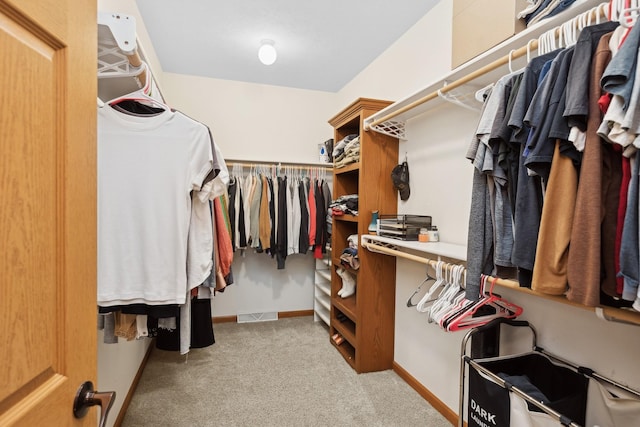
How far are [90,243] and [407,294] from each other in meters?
2.12

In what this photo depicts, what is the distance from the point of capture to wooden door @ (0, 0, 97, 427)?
1.57 ft

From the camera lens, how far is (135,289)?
1254mm

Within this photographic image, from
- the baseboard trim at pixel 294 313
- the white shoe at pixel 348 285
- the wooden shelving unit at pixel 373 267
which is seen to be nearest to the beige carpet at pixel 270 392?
the wooden shelving unit at pixel 373 267

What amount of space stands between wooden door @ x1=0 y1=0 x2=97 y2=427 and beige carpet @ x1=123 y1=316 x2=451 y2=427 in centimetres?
157

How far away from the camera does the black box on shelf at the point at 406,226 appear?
2006 mm

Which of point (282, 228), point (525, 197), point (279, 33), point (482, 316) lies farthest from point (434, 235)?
point (279, 33)

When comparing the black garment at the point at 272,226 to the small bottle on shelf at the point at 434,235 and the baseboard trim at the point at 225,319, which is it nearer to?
the baseboard trim at the point at 225,319

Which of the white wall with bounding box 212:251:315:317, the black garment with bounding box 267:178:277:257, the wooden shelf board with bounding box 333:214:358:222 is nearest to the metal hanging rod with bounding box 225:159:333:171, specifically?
the black garment with bounding box 267:178:277:257

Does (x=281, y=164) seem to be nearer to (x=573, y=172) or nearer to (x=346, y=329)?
(x=346, y=329)

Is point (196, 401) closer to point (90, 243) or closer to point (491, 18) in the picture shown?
point (90, 243)

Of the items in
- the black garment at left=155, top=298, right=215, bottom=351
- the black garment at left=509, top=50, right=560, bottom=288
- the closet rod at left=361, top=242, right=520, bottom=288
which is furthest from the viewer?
the black garment at left=155, top=298, right=215, bottom=351

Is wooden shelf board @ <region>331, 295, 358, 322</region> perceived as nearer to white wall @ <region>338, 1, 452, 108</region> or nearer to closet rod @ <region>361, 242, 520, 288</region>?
closet rod @ <region>361, 242, 520, 288</region>

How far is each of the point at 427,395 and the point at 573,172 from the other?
73.3 inches

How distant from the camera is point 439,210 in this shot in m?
2.07
